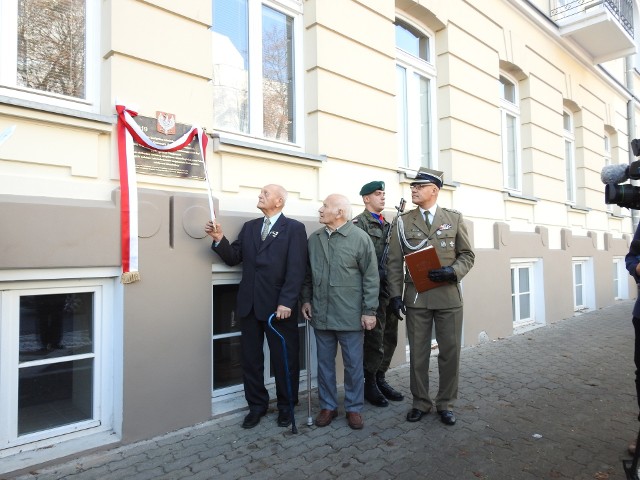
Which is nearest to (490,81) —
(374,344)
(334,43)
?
(334,43)

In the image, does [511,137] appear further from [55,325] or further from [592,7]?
[55,325]

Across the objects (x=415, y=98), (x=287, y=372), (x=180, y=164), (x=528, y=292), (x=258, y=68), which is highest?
(x=415, y=98)

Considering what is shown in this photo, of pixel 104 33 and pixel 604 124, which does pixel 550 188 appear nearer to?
pixel 604 124

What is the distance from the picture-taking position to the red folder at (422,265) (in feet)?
12.2

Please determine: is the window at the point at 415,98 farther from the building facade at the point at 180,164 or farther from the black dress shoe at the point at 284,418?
the black dress shoe at the point at 284,418

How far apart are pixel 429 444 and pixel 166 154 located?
3.01m

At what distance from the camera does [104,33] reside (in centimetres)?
348

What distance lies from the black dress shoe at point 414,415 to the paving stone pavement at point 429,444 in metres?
Answer: 0.06

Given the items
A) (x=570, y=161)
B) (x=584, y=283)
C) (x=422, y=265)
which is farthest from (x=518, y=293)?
(x=422, y=265)

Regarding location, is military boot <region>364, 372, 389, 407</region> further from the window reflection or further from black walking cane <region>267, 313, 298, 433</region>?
the window reflection

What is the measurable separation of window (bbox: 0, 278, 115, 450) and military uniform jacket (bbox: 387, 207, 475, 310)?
91.3 inches

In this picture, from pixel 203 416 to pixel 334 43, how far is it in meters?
3.97

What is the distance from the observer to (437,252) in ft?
12.8

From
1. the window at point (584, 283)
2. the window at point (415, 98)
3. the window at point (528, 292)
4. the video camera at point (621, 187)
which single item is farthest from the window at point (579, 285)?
the video camera at point (621, 187)
